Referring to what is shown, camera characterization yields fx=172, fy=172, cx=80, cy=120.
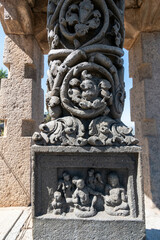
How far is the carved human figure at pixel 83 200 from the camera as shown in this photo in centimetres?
132

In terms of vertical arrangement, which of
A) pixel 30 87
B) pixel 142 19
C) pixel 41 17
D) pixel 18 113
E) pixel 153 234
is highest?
pixel 41 17

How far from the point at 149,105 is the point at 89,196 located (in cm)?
169

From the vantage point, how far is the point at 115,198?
131 centimetres

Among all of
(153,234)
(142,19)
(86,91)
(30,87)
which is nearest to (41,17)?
(30,87)

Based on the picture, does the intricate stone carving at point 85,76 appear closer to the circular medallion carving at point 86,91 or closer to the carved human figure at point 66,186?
the circular medallion carving at point 86,91

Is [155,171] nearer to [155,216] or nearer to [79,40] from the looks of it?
[155,216]

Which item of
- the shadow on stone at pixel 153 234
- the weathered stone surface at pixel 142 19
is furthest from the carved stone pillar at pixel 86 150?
the weathered stone surface at pixel 142 19

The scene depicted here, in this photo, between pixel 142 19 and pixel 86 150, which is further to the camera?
pixel 142 19

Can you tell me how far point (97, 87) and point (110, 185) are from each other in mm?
802

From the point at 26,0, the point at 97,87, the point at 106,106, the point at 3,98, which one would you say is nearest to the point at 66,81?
the point at 97,87

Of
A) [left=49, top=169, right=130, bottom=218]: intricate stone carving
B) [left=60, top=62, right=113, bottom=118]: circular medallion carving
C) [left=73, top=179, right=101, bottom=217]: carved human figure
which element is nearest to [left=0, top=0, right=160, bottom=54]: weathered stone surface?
[left=60, top=62, right=113, bottom=118]: circular medallion carving

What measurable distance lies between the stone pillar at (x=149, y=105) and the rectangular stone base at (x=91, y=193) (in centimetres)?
121

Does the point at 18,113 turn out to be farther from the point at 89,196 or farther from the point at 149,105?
the point at 149,105

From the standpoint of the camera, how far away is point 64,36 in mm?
1563
